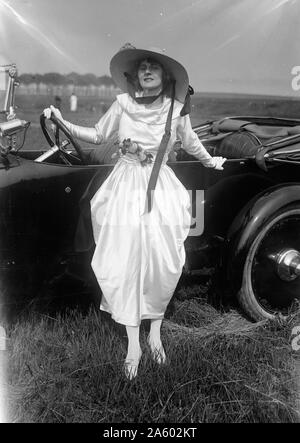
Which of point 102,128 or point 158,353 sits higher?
point 102,128

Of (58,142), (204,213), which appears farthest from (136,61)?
(204,213)

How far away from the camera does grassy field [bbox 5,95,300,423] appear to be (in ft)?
6.51

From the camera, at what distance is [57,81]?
220 cm

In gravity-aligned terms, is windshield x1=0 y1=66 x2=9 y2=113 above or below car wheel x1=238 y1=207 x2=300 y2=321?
above


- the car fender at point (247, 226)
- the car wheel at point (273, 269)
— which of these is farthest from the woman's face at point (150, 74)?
the car wheel at point (273, 269)

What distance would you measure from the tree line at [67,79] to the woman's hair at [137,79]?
0.09 m

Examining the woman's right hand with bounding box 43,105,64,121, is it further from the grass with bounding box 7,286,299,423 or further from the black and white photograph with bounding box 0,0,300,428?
the grass with bounding box 7,286,299,423

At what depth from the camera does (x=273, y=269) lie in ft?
8.72

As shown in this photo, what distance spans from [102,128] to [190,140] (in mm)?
375

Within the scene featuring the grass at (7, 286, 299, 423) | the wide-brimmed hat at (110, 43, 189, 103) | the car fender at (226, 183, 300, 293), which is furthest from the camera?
the car fender at (226, 183, 300, 293)

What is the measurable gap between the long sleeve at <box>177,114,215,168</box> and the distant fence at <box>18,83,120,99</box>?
1.06ft

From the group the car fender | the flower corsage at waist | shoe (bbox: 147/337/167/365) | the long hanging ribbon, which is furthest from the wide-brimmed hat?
shoe (bbox: 147/337/167/365)

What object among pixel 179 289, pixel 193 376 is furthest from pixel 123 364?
pixel 179 289

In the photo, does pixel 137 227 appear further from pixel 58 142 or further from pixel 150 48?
pixel 150 48
